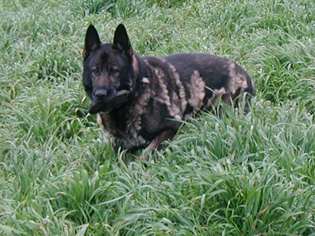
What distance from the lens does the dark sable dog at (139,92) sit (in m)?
4.80

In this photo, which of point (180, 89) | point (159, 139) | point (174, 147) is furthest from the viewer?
point (180, 89)

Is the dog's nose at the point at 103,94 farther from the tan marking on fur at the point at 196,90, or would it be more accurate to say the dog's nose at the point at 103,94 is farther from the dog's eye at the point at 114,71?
the tan marking on fur at the point at 196,90

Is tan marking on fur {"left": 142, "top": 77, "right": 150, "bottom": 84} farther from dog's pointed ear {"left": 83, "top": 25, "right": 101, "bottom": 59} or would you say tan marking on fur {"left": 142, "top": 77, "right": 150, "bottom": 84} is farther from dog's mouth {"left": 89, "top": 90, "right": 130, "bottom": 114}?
dog's pointed ear {"left": 83, "top": 25, "right": 101, "bottom": 59}

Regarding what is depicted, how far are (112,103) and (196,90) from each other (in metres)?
0.90

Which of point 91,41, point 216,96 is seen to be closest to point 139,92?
point 91,41

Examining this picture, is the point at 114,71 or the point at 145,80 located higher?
the point at 114,71

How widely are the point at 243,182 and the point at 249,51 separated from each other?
356cm

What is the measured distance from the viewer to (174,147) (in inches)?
179

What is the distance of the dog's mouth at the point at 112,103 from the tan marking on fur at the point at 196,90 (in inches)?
27.9

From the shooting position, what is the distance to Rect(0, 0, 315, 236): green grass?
358 centimetres

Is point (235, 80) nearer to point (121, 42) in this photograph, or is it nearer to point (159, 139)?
point (159, 139)

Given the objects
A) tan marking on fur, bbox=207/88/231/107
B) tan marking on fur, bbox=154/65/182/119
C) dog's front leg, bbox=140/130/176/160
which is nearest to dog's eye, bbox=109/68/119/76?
tan marking on fur, bbox=154/65/182/119

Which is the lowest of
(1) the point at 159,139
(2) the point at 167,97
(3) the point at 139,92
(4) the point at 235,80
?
(1) the point at 159,139

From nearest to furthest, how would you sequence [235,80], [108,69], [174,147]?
[174,147]
[108,69]
[235,80]
